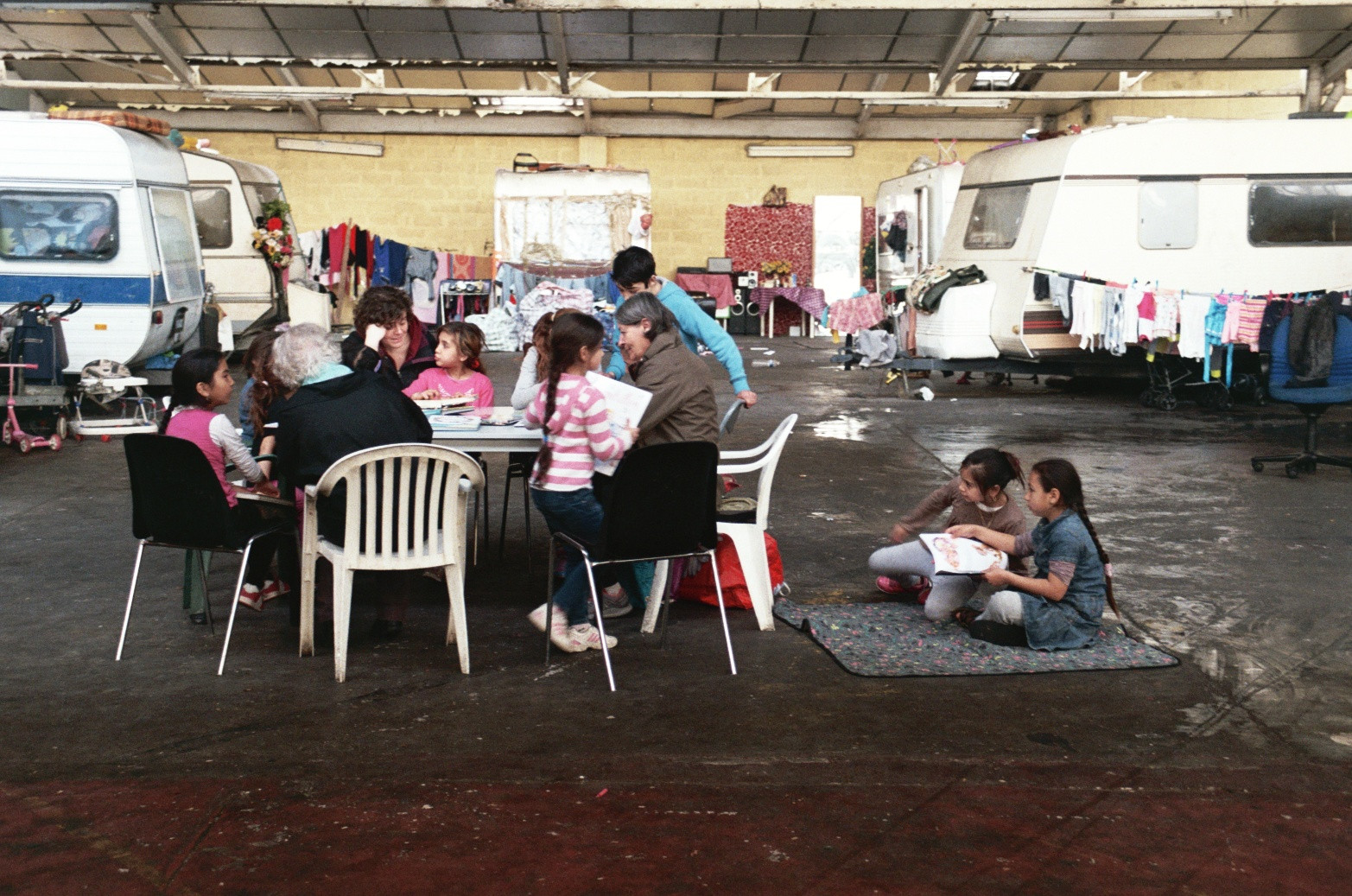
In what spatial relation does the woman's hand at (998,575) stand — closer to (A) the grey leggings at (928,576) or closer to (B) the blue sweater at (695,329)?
(A) the grey leggings at (928,576)

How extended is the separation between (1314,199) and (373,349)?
10167 mm

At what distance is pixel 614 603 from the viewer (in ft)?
16.5

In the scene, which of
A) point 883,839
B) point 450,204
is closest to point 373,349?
point 883,839

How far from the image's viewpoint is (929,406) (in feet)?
38.8

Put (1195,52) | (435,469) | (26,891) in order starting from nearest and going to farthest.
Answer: (26,891) < (435,469) < (1195,52)

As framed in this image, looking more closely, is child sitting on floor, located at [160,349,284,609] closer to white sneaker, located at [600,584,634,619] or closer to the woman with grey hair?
white sneaker, located at [600,584,634,619]

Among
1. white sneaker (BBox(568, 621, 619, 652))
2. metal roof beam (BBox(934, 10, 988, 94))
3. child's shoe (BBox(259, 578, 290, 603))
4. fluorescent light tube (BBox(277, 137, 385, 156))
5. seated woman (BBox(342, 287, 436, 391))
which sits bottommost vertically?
white sneaker (BBox(568, 621, 619, 652))

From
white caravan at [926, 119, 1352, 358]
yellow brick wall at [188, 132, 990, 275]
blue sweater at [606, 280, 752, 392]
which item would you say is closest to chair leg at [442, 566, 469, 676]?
blue sweater at [606, 280, 752, 392]

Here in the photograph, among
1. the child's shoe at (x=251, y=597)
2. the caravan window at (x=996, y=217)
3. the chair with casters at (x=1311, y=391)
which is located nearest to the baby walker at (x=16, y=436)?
the child's shoe at (x=251, y=597)

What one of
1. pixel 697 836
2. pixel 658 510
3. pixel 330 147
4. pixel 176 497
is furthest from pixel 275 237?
pixel 697 836

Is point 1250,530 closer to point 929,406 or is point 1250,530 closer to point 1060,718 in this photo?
point 1060,718

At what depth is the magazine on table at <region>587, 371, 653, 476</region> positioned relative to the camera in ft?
14.3

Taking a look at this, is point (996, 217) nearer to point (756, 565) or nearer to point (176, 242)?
point (176, 242)

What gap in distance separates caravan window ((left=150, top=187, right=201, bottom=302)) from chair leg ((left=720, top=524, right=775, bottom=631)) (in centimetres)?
812
